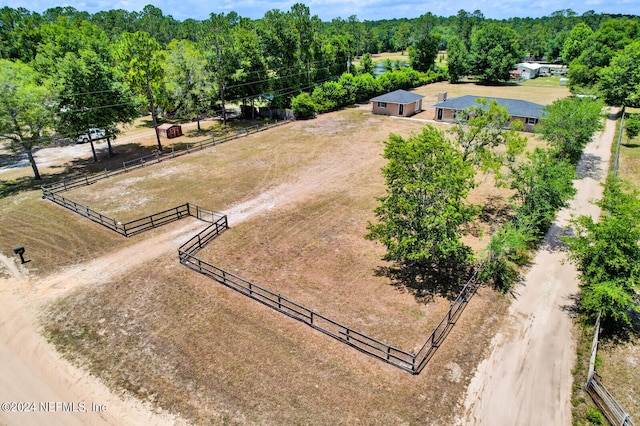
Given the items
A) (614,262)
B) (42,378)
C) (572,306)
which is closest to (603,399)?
(614,262)

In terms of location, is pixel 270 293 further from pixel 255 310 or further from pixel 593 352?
pixel 593 352

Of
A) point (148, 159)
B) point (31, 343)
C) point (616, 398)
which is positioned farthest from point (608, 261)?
point (148, 159)

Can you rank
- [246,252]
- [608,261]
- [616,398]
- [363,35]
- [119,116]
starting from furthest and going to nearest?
[363,35] → [119,116] → [246,252] → [608,261] → [616,398]

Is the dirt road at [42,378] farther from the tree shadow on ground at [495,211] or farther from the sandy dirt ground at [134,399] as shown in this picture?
the tree shadow on ground at [495,211]

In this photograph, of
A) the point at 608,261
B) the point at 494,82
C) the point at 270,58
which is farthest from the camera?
the point at 494,82

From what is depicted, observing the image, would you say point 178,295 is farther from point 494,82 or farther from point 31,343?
point 494,82

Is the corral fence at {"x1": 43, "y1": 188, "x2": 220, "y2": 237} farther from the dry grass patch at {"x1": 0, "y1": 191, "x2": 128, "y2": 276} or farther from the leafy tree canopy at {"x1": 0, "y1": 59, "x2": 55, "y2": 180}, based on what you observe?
the leafy tree canopy at {"x1": 0, "y1": 59, "x2": 55, "y2": 180}
